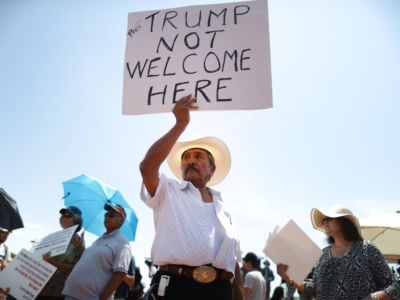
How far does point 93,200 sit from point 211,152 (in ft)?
9.16

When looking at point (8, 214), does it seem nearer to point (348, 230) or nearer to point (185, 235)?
point (185, 235)

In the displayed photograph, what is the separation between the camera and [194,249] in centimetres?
230

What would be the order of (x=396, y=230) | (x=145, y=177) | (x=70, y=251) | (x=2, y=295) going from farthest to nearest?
(x=396, y=230)
(x=70, y=251)
(x=2, y=295)
(x=145, y=177)

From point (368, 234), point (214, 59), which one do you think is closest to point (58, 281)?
point (214, 59)

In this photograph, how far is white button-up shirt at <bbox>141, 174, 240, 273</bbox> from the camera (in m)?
2.31

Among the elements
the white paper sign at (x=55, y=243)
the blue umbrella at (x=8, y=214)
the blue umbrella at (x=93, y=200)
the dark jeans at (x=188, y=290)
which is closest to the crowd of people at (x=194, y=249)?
the dark jeans at (x=188, y=290)

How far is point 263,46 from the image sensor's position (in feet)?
9.96

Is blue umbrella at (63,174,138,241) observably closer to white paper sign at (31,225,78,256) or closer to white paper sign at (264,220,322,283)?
white paper sign at (31,225,78,256)

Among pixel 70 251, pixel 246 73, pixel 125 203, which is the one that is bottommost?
pixel 70 251

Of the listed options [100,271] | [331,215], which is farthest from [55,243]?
[331,215]

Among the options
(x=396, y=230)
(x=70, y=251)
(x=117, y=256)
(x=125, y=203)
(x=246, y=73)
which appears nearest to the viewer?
(x=246, y=73)

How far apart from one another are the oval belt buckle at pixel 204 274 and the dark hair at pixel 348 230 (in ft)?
5.65

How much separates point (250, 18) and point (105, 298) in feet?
10.5

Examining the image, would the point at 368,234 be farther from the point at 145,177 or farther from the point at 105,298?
the point at 145,177
